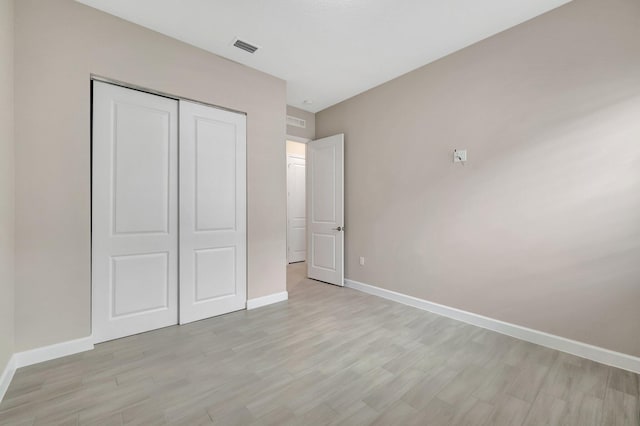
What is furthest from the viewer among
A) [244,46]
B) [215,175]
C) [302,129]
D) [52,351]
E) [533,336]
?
[302,129]

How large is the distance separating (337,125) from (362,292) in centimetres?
277

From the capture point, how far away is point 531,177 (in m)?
2.52

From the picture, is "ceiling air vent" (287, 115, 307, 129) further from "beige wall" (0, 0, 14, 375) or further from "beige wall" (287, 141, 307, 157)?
"beige wall" (0, 0, 14, 375)

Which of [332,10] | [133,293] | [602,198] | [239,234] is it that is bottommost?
[133,293]

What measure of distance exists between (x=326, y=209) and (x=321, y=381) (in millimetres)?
2912

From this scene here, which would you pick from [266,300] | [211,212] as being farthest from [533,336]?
[211,212]

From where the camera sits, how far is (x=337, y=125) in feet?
14.8

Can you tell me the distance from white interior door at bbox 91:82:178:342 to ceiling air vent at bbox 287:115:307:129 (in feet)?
6.54

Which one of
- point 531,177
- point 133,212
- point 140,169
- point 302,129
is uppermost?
point 302,129

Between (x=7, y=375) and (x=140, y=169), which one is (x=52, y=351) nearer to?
(x=7, y=375)

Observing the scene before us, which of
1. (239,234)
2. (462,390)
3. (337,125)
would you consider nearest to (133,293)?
(239,234)

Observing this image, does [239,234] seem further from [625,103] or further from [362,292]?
[625,103]

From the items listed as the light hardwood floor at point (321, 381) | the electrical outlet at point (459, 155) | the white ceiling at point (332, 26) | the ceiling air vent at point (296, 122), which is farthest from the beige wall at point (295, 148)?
the light hardwood floor at point (321, 381)

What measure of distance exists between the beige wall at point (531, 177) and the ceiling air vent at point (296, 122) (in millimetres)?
1557
